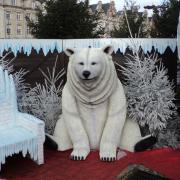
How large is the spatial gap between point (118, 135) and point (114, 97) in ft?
1.31

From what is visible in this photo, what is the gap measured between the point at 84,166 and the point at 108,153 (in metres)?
0.29

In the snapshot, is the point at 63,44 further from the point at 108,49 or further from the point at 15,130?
the point at 15,130

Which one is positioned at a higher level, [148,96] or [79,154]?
[148,96]

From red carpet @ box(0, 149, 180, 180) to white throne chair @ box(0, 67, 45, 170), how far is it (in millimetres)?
166

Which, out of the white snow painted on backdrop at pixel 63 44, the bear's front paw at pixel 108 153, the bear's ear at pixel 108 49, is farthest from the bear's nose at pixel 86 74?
the white snow painted on backdrop at pixel 63 44

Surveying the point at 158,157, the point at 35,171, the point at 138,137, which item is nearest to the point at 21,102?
the point at 35,171

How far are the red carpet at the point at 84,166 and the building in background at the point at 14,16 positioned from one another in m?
37.8

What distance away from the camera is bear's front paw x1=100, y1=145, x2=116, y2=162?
3.65 meters

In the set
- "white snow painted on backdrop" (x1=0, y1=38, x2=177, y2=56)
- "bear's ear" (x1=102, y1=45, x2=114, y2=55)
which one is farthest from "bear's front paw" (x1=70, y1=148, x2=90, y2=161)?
"white snow painted on backdrop" (x1=0, y1=38, x2=177, y2=56)

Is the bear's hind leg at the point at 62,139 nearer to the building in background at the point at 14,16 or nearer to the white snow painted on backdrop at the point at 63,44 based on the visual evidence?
the white snow painted on backdrop at the point at 63,44

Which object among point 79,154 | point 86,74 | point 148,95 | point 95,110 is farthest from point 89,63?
point 79,154

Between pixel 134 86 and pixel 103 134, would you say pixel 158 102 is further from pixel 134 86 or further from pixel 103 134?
pixel 103 134

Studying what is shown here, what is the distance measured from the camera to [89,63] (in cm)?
361

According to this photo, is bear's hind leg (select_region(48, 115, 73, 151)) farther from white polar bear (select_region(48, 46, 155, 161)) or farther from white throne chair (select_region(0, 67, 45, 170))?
white throne chair (select_region(0, 67, 45, 170))
